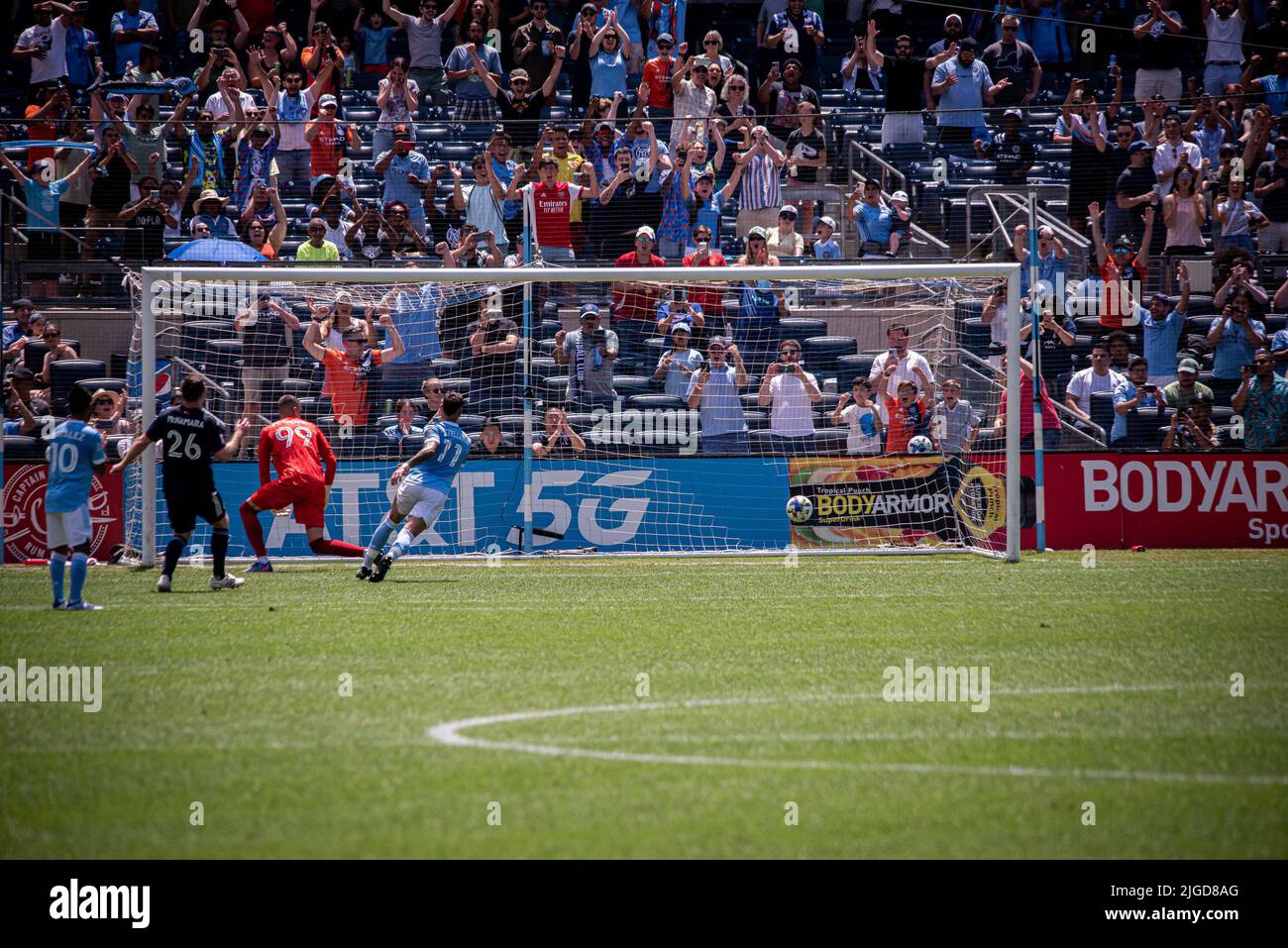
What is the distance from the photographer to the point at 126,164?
20.2 meters

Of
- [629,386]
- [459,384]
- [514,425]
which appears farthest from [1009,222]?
[459,384]

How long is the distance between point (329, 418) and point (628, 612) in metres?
8.27

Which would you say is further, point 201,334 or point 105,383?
point 201,334

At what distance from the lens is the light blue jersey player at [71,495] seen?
11578mm

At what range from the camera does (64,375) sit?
19.1m
